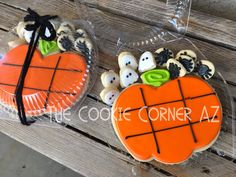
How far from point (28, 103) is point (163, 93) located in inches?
12.7

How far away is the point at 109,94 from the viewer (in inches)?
33.6

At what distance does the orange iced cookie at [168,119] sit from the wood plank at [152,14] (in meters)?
0.19

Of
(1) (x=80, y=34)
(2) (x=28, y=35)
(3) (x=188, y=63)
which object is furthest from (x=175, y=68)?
(2) (x=28, y=35)

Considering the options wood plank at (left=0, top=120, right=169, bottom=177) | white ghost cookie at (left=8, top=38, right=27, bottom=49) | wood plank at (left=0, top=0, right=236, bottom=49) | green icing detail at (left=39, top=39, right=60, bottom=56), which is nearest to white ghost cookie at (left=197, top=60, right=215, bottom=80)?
wood plank at (left=0, top=0, right=236, bottom=49)

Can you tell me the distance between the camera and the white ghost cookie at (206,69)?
2.77 feet

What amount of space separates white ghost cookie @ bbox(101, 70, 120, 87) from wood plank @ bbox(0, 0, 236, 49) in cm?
21

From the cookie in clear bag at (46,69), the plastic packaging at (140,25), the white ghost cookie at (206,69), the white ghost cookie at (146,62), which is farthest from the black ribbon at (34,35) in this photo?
the white ghost cookie at (206,69)

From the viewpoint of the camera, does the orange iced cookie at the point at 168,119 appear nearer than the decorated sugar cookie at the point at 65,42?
Yes

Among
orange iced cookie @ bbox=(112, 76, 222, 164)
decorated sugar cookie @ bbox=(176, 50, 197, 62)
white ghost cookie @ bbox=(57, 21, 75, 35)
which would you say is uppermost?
white ghost cookie @ bbox=(57, 21, 75, 35)

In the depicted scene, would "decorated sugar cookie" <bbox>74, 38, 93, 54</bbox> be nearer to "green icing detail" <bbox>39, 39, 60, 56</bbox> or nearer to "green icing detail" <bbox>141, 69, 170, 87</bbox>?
"green icing detail" <bbox>39, 39, 60, 56</bbox>

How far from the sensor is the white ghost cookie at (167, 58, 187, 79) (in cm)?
83

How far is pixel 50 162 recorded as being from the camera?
4.21 ft

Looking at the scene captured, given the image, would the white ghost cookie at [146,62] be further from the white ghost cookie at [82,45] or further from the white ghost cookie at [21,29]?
the white ghost cookie at [21,29]

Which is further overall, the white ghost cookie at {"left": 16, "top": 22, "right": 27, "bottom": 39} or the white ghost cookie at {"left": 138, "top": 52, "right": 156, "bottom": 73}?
the white ghost cookie at {"left": 16, "top": 22, "right": 27, "bottom": 39}
